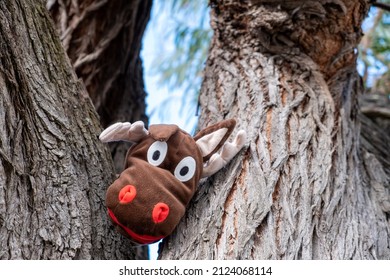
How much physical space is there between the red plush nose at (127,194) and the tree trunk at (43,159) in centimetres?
11

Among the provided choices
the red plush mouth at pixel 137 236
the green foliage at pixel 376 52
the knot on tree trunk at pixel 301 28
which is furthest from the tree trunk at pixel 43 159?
the green foliage at pixel 376 52

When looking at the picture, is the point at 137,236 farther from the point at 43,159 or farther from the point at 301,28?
the point at 301,28

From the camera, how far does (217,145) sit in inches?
49.7

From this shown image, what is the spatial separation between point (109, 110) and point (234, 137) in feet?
3.00

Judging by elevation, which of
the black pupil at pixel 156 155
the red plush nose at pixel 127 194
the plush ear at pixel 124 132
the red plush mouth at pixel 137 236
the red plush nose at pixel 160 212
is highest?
the plush ear at pixel 124 132

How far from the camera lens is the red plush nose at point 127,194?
107 cm

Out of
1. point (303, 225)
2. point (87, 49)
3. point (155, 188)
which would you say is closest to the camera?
point (155, 188)

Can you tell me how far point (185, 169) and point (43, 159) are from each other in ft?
0.91

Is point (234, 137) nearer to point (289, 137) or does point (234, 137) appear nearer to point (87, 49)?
point (289, 137)

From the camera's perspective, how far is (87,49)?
6.76 feet

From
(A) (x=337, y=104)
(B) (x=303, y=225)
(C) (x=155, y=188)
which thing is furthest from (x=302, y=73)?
(C) (x=155, y=188)

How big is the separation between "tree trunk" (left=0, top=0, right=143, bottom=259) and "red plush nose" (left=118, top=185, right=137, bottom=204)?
4.5 inches

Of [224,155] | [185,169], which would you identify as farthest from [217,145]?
[185,169]

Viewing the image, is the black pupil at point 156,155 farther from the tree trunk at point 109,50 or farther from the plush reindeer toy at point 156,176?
the tree trunk at point 109,50
